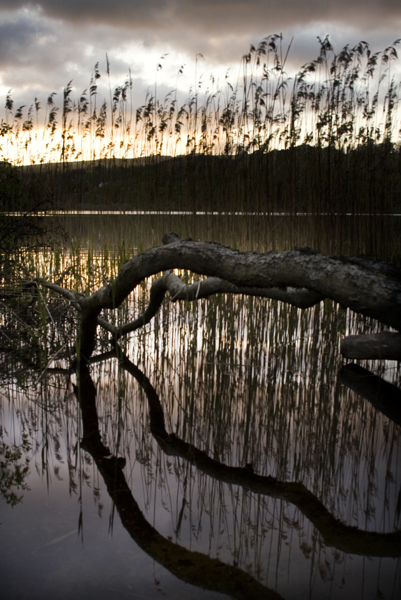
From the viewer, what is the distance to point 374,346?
2.52m

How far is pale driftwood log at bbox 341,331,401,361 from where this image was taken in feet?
7.91

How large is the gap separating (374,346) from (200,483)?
139 cm

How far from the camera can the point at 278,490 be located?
1.42m

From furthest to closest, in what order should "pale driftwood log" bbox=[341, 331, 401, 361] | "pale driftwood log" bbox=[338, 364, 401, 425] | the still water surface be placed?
"pale driftwood log" bbox=[341, 331, 401, 361]
"pale driftwood log" bbox=[338, 364, 401, 425]
the still water surface

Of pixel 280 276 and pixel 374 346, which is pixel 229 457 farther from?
pixel 374 346

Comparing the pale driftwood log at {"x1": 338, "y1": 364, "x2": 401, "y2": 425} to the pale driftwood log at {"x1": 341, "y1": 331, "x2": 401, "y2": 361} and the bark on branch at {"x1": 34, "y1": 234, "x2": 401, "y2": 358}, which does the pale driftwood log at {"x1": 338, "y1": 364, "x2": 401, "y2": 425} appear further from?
the bark on branch at {"x1": 34, "y1": 234, "x2": 401, "y2": 358}

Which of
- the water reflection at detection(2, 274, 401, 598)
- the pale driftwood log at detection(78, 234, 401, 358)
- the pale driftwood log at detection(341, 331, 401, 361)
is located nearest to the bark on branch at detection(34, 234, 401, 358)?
the pale driftwood log at detection(78, 234, 401, 358)

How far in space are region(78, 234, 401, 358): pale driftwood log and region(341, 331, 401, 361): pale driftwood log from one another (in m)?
0.67

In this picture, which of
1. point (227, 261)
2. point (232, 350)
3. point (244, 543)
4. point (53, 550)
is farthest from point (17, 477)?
point (232, 350)

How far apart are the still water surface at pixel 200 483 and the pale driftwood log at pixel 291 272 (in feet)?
1.53

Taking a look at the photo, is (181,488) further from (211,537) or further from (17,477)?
(17,477)

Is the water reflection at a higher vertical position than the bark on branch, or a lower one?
lower

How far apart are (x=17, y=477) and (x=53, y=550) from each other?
14.5 inches

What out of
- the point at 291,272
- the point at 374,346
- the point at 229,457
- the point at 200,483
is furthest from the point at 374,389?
the point at 200,483
